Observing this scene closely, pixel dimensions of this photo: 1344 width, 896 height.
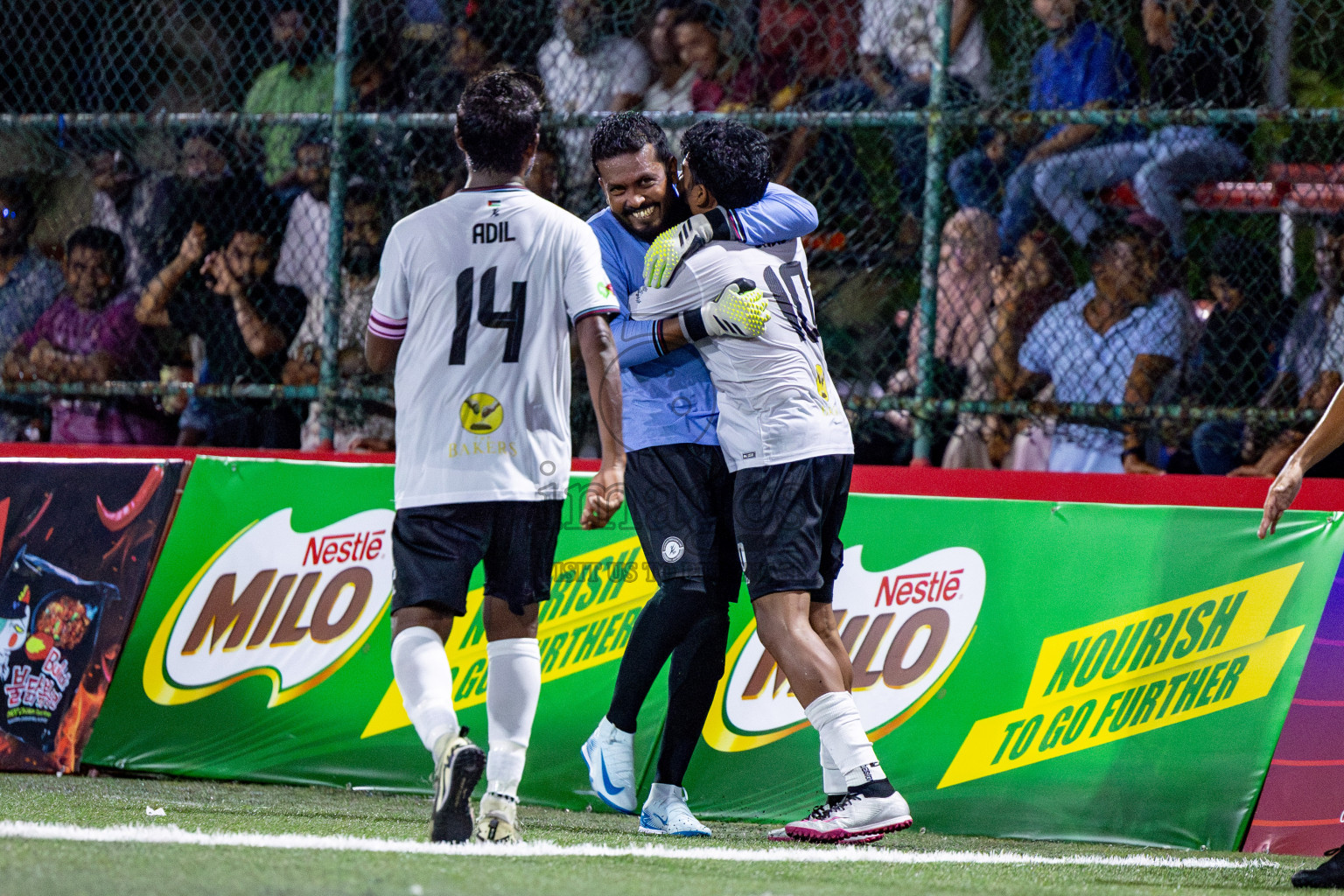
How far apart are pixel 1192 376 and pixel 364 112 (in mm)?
3448

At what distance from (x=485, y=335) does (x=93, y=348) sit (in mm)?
4015

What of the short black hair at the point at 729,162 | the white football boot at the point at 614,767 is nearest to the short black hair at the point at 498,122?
the short black hair at the point at 729,162

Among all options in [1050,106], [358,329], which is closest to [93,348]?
[358,329]

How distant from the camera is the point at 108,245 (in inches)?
286

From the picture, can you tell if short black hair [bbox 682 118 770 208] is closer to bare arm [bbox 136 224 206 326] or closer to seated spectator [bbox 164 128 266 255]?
seated spectator [bbox 164 128 266 255]

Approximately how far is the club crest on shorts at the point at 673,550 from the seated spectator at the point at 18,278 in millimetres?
4145

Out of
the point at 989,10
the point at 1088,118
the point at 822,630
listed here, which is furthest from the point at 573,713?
the point at 989,10

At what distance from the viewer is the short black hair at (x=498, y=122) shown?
375 centimetres

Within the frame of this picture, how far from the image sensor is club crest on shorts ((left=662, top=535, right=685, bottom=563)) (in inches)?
175

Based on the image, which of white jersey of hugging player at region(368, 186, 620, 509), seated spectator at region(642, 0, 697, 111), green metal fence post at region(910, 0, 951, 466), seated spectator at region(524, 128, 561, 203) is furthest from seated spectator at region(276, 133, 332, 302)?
white jersey of hugging player at region(368, 186, 620, 509)

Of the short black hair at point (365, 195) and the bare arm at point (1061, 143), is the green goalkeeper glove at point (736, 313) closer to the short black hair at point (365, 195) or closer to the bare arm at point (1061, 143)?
the bare arm at point (1061, 143)

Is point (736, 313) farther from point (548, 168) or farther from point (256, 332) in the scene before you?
point (256, 332)

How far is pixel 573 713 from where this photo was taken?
526cm

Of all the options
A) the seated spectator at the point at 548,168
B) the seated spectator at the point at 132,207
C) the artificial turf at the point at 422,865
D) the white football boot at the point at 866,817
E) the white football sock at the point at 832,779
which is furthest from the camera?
the seated spectator at the point at 132,207
